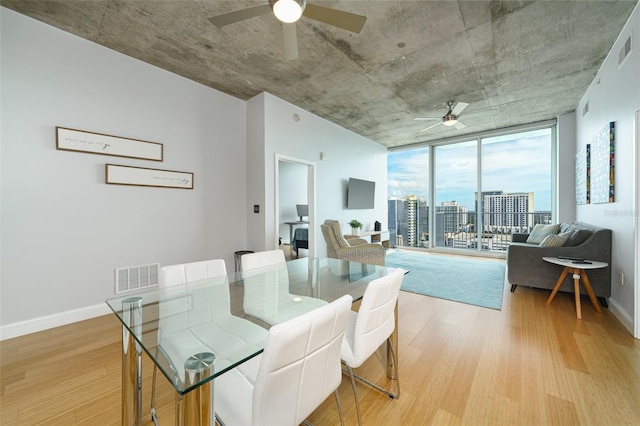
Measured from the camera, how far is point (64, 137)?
2543 millimetres

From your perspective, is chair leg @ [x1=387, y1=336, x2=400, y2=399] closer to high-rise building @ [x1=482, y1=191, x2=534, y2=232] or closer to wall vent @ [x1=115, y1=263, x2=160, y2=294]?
wall vent @ [x1=115, y1=263, x2=160, y2=294]

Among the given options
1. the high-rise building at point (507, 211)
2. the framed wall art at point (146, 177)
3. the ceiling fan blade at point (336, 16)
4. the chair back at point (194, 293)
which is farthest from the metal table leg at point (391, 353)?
the high-rise building at point (507, 211)

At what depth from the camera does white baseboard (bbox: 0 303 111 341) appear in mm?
2289

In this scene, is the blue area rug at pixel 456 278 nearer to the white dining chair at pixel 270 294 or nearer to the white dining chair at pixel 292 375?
the white dining chair at pixel 270 294

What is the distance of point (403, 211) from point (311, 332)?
728 cm

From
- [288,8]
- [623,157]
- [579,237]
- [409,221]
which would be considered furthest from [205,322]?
[409,221]

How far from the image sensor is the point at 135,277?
300 cm

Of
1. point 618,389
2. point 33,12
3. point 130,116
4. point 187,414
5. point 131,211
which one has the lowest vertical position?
point 618,389

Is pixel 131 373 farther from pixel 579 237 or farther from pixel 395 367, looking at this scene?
pixel 579 237

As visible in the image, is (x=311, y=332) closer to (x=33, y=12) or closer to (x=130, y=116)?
(x=130, y=116)

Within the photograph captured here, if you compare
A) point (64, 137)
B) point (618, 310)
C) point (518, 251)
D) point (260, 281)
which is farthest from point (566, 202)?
point (64, 137)

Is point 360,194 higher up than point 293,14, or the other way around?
point 293,14

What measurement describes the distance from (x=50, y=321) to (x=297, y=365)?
308cm

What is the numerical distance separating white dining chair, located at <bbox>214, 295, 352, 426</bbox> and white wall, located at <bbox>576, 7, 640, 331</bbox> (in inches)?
Answer: 119
